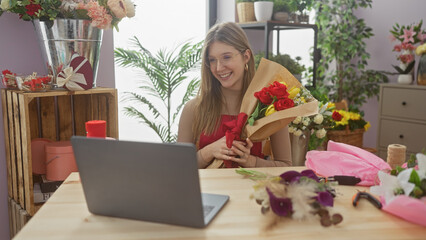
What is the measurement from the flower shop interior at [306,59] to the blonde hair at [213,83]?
0.35 metres

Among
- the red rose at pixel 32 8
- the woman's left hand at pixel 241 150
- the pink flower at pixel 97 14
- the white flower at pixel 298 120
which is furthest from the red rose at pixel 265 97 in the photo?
the red rose at pixel 32 8

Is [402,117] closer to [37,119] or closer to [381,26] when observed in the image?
[381,26]

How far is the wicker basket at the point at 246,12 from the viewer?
338 centimetres

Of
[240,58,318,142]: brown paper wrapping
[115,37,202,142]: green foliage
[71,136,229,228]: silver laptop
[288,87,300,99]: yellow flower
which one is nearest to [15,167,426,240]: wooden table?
[71,136,229,228]: silver laptop

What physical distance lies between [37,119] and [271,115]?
144cm

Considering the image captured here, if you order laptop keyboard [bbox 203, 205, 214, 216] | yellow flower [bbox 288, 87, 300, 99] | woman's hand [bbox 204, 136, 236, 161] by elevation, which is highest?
yellow flower [bbox 288, 87, 300, 99]

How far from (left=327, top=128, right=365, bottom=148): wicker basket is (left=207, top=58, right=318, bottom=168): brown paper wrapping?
6.70ft

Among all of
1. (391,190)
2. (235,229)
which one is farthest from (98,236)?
(391,190)

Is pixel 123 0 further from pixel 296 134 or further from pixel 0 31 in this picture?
pixel 296 134

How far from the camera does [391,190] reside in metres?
1.02

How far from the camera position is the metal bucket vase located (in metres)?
1.95

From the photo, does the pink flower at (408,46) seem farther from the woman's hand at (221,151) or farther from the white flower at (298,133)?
the woman's hand at (221,151)

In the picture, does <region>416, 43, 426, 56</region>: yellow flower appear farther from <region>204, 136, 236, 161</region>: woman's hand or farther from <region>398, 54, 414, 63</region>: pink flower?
<region>204, 136, 236, 161</region>: woman's hand

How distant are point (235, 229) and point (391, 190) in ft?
1.33
